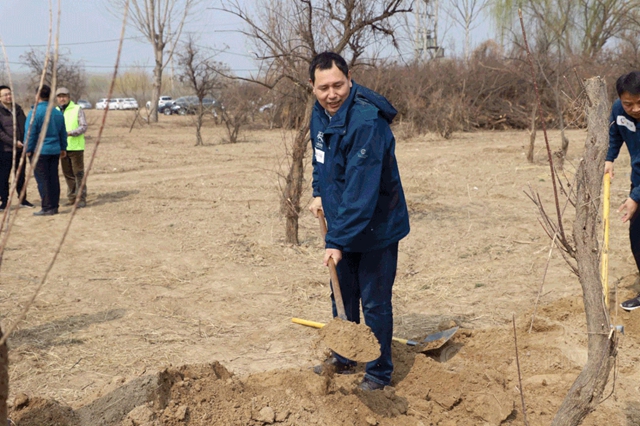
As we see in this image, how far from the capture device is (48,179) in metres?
8.17

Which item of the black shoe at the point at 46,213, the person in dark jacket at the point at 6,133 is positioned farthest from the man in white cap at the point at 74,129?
the person in dark jacket at the point at 6,133

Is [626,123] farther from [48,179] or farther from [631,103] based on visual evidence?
[48,179]

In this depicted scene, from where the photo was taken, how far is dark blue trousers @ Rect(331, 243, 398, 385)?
323cm

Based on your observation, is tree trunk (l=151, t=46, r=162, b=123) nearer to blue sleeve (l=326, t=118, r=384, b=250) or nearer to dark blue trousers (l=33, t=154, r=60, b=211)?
dark blue trousers (l=33, t=154, r=60, b=211)

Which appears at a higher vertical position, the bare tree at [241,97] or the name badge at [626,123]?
the bare tree at [241,97]

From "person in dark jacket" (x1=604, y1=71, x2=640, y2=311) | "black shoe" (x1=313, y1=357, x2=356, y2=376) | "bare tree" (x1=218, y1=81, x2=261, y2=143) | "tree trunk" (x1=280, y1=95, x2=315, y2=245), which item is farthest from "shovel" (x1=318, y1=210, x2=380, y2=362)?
"bare tree" (x1=218, y1=81, x2=261, y2=143)

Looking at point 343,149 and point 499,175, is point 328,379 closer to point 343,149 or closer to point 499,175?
point 343,149

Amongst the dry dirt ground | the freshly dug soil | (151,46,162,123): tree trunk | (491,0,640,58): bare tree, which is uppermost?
(491,0,640,58): bare tree

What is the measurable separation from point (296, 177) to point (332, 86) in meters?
3.51

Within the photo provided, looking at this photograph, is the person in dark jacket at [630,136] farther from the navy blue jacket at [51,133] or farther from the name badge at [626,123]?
the navy blue jacket at [51,133]

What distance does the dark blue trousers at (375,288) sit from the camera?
3.23m

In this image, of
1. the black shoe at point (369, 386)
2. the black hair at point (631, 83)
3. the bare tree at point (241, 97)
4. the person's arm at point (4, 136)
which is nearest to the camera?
the black shoe at point (369, 386)

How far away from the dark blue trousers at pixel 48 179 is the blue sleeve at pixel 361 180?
620 cm

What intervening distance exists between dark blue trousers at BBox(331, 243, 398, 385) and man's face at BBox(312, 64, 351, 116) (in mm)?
823
